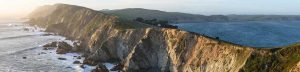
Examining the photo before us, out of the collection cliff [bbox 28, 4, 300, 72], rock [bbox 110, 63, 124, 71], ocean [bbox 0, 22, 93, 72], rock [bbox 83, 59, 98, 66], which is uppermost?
cliff [bbox 28, 4, 300, 72]

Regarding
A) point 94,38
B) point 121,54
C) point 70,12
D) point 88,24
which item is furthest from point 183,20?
point 121,54

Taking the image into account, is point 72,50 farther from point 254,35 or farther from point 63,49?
point 254,35

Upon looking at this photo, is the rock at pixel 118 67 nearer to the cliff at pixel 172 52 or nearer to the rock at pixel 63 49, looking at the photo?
the cliff at pixel 172 52

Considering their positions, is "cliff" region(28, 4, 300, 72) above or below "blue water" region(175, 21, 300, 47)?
above

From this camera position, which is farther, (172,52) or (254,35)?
(254,35)

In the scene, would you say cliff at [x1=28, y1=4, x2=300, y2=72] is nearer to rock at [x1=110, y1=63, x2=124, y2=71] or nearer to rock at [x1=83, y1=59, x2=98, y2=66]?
rock at [x1=83, y1=59, x2=98, y2=66]

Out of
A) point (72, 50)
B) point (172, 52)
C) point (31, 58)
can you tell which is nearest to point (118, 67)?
point (172, 52)

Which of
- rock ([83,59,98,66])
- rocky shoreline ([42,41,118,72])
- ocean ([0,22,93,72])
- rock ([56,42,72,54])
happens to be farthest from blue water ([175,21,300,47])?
ocean ([0,22,93,72])

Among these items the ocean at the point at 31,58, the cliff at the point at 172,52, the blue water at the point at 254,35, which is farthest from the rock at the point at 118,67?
the blue water at the point at 254,35


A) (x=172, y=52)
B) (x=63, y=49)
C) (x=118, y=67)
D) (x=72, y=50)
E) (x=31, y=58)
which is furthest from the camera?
(x=63, y=49)

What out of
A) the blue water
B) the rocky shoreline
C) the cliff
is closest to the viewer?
the cliff
